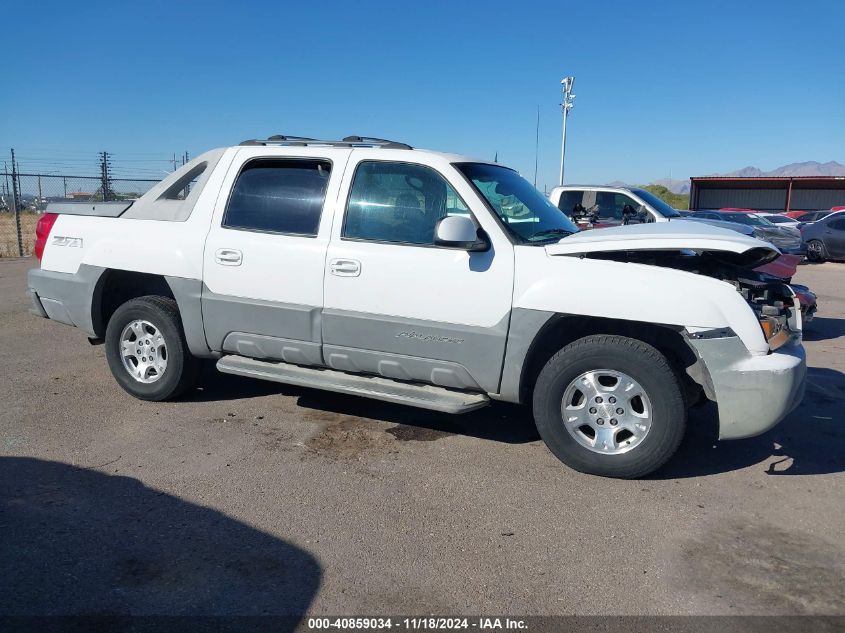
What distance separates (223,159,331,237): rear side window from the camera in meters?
5.07

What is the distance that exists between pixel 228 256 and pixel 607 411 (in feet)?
→ 9.46

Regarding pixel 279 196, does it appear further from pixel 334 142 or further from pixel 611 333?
pixel 611 333

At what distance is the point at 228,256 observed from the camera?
519 centimetres

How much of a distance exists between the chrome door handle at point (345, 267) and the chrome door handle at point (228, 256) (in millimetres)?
753

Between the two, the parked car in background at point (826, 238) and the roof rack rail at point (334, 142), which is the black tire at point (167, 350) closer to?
the roof rack rail at point (334, 142)

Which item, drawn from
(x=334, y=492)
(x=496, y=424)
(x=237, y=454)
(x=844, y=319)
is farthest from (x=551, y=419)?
(x=844, y=319)

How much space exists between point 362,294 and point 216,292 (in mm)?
1206

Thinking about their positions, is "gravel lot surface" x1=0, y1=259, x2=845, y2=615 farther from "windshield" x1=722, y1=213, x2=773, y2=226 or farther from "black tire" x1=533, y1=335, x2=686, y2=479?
"windshield" x1=722, y1=213, x2=773, y2=226

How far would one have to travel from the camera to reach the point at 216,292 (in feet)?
17.3

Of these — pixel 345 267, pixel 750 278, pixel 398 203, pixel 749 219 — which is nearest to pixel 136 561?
pixel 345 267

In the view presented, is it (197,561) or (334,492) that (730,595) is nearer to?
(334,492)

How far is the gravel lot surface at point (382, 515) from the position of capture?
3.15 meters

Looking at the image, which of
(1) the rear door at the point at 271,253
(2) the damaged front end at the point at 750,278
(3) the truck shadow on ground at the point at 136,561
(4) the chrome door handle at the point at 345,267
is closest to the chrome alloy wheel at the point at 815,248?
(2) the damaged front end at the point at 750,278

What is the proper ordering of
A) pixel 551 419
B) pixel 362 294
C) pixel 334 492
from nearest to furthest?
1. pixel 334 492
2. pixel 551 419
3. pixel 362 294
